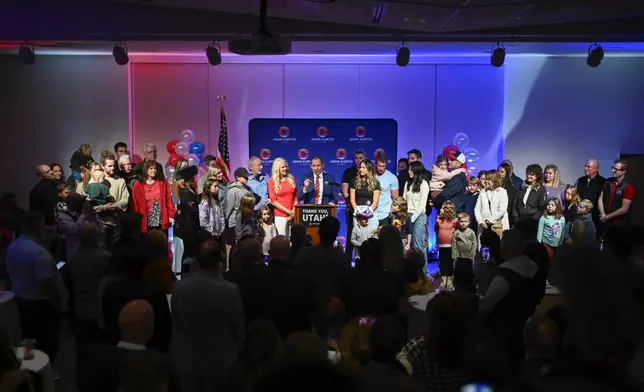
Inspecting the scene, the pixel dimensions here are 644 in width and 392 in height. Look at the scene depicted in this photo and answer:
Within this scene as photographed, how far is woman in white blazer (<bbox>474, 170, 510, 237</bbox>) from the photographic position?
365 inches

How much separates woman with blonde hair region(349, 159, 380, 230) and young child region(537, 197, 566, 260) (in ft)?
7.25

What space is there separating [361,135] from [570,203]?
4.04 m

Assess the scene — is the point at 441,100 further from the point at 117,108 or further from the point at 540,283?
the point at 540,283

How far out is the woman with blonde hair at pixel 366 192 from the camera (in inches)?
362

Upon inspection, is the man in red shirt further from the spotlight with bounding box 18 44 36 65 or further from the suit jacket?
the spotlight with bounding box 18 44 36 65

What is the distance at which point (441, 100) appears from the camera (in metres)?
12.2

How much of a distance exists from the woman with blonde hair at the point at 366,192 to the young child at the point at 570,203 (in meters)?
2.58

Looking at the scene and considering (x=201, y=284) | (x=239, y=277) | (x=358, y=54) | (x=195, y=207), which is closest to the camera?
(x=201, y=284)

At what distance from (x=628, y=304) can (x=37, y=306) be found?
4304 mm

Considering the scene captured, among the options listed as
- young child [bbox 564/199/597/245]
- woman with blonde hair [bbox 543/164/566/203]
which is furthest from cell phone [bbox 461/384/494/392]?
woman with blonde hair [bbox 543/164/566/203]

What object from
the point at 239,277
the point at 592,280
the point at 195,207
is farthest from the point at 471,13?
the point at 592,280

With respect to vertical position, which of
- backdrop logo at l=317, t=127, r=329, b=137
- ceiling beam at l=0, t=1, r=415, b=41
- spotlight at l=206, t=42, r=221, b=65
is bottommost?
backdrop logo at l=317, t=127, r=329, b=137

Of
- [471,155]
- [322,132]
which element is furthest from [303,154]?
[471,155]

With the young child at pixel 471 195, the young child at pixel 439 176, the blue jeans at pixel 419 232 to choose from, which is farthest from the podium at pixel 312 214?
the young child at pixel 471 195
